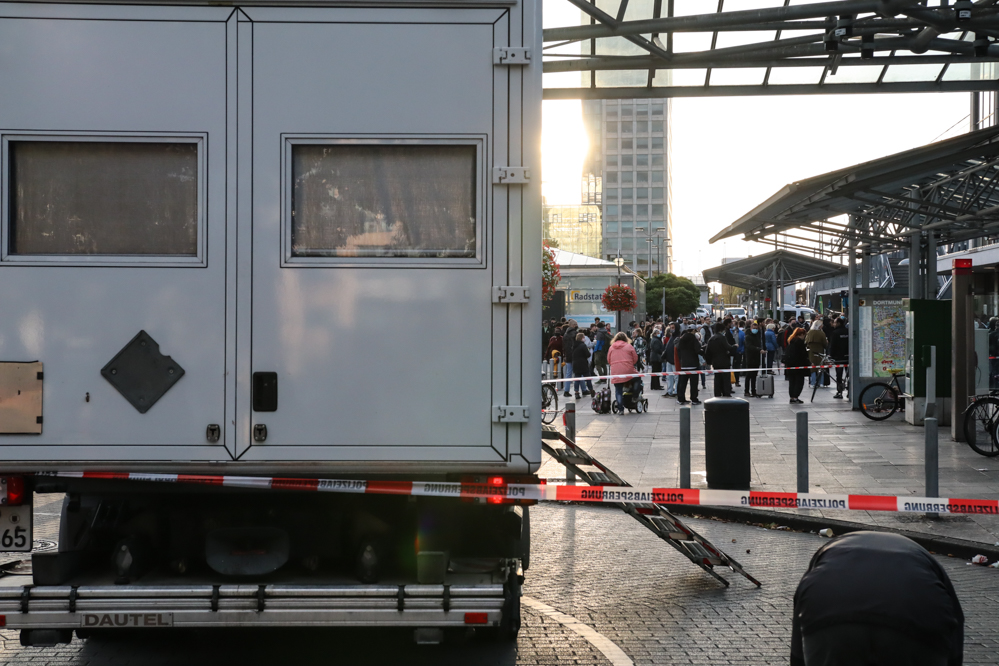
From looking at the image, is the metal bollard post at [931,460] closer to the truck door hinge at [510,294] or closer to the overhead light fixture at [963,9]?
A: the overhead light fixture at [963,9]

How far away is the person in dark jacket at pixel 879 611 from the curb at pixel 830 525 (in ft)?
17.4

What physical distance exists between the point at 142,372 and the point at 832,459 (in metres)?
10.6

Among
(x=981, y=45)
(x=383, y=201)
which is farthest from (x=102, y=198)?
Result: (x=981, y=45)

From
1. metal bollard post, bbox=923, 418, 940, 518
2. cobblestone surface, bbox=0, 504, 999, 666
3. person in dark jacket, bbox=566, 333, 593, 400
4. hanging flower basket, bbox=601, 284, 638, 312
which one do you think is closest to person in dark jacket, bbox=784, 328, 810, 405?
person in dark jacket, bbox=566, 333, 593, 400

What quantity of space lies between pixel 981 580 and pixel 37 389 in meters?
6.45

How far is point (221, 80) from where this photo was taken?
454 cm

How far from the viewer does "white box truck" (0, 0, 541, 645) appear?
4523 millimetres

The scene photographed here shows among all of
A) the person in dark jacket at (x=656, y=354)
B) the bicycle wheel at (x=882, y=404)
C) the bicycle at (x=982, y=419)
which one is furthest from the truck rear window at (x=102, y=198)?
the person in dark jacket at (x=656, y=354)

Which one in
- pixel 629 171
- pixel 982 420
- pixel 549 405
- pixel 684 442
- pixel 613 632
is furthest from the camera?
pixel 629 171

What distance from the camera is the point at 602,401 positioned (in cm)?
2109

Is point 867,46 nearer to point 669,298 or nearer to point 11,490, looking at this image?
point 11,490

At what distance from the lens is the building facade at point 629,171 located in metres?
161

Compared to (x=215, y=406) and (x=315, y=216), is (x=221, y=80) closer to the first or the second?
(x=315, y=216)

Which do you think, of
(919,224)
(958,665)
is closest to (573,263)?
(919,224)
